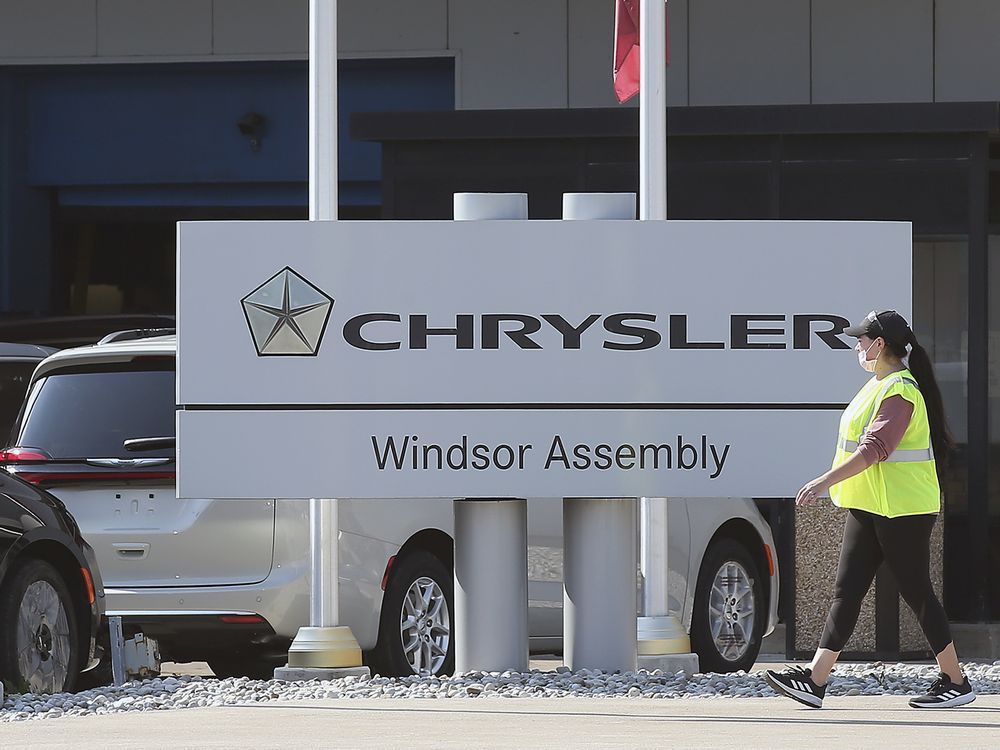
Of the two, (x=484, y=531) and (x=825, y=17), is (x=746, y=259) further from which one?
(x=825, y=17)

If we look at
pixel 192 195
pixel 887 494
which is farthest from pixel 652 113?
pixel 192 195

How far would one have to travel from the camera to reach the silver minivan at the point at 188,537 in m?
9.94

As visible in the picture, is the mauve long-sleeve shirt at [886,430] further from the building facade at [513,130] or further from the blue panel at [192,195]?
the blue panel at [192,195]

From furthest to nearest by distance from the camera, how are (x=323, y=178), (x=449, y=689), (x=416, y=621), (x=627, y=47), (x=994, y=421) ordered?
1. (x=994, y=421)
2. (x=627, y=47)
3. (x=416, y=621)
4. (x=323, y=178)
5. (x=449, y=689)

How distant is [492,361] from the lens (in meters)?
9.08

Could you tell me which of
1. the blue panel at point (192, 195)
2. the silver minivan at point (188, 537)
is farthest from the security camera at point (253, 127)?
the silver minivan at point (188, 537)

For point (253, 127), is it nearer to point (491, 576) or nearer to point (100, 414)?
point (100, 414)

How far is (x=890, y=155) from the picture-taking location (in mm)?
14797

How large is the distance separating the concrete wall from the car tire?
Answer: 8.79 meters

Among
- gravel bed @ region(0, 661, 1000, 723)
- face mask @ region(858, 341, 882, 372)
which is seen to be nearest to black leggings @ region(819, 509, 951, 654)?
face mask @ region(858, 341, 882, 372)

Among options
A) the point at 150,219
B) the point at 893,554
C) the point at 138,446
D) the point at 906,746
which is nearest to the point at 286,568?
the point at 138,446

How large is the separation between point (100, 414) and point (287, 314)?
65.0 inches

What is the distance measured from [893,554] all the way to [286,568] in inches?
122

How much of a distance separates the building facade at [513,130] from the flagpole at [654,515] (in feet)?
5.09
